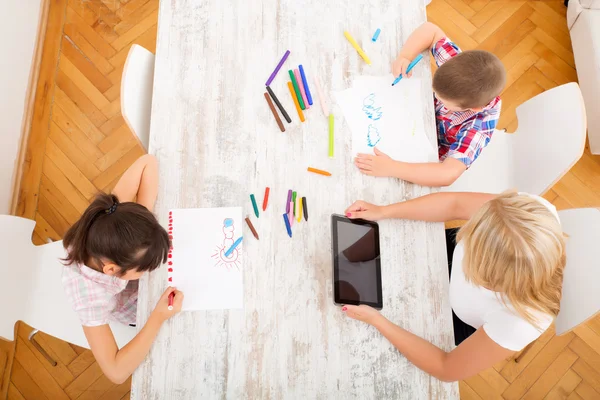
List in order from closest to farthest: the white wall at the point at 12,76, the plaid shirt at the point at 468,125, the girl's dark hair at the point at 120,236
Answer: the girl's dark hair at the point at 120,236, the plaid shirt at the point at 468,125, the white wall at the point at 12,76

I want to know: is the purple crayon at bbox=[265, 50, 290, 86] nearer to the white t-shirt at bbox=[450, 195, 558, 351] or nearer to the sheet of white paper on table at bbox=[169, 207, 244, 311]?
the sheet of white paper on table at bbox=[169, 207, 244, 311]

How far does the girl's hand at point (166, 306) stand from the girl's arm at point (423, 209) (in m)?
0.47

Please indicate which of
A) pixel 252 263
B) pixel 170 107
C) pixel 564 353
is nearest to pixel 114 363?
pixel 252 263

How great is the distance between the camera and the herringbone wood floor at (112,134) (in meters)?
1.78

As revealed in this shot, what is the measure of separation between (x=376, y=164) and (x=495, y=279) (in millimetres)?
420

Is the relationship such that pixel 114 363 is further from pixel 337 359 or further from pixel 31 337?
pixel 31 337

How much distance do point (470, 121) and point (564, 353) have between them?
1148 mm

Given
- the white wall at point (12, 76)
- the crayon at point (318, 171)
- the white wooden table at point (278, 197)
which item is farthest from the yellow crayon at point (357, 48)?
the white wall at point (12, 76)

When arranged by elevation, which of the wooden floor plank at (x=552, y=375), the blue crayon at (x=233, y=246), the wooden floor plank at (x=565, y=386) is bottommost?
the wooden floor plank at (x=565, y=386)

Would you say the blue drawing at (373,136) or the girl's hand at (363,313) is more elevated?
the blue drawing at (373,136)

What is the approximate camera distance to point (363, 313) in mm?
1057

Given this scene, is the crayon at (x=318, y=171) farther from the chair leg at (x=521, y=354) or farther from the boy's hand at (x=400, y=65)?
the chair leg at (x=521, y=354)

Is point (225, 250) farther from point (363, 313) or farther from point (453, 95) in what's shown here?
point (453, 95)

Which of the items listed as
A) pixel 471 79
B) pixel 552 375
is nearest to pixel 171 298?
pixel 471 79
